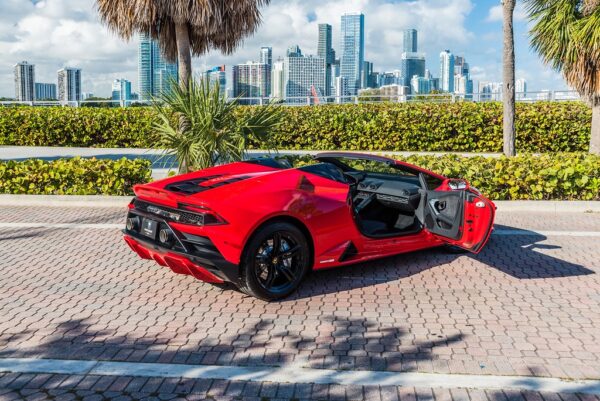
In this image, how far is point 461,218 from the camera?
6.04 metres

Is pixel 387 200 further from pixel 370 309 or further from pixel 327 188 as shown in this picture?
pixel 370 309

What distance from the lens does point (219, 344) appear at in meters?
4.38

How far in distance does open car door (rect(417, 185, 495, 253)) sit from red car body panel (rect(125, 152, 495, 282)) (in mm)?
10

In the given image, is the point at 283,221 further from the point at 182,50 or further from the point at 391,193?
the point at 182,50

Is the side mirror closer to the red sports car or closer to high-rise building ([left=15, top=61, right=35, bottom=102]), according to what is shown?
the red sports car

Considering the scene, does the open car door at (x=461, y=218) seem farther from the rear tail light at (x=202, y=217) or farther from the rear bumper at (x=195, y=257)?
the rear tail light at (x=202, y=217)

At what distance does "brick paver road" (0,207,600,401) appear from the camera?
4.15 m

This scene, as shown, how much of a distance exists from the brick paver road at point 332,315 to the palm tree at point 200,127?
284cm

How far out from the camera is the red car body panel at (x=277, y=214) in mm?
4934

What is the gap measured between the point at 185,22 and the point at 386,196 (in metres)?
8.30

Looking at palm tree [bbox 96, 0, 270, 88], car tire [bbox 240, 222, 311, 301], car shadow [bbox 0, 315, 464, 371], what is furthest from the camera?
palm tree [bbox 96, 0, 270, 88]

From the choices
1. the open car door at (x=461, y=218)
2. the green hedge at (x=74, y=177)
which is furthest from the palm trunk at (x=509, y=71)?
the green hedge at (x=74, y=177)

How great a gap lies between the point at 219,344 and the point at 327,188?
1.93m

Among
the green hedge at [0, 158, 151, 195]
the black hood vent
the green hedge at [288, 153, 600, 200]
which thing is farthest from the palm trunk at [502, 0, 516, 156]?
the black hood vent
